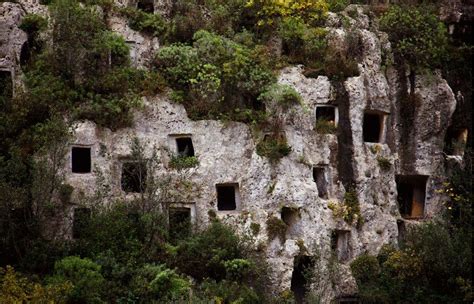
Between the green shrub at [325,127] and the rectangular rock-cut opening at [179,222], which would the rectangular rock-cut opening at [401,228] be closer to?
the green shrub at [325,127]

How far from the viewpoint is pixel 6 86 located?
117ft

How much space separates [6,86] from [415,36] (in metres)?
18.2

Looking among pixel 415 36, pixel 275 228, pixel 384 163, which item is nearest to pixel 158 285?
pixel 275 228

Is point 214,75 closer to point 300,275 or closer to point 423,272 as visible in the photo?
point 300,275

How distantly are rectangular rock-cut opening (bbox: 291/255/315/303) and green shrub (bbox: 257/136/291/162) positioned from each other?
13.3 feet

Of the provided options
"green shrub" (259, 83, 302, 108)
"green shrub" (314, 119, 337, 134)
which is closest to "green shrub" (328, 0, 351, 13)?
"green shrub" (314, 119, 337, 134)

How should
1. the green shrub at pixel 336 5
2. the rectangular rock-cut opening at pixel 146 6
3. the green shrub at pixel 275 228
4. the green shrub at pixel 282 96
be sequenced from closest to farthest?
the green shrub at pixel 275 228
the green shrub at pixel 282 96
the green shrub at pixel 336 5
the rectangular rock-cut opening at pixel 146 6

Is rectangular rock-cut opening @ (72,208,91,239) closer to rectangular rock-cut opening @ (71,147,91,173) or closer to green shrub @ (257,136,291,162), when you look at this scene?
rectangular rock-cut opening @ (71,147,91,173)

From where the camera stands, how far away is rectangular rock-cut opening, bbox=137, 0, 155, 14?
40.5 metres

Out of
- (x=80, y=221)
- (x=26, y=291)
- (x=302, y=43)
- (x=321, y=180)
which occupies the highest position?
(x=302, y=43)

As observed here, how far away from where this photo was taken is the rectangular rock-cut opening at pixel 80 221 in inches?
1300

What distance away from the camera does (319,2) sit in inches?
1545

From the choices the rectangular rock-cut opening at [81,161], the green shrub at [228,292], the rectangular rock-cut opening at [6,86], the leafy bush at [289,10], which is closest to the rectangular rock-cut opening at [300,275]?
the green shrub at [228,292]

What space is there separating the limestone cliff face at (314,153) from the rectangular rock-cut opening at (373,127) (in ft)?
0.17
